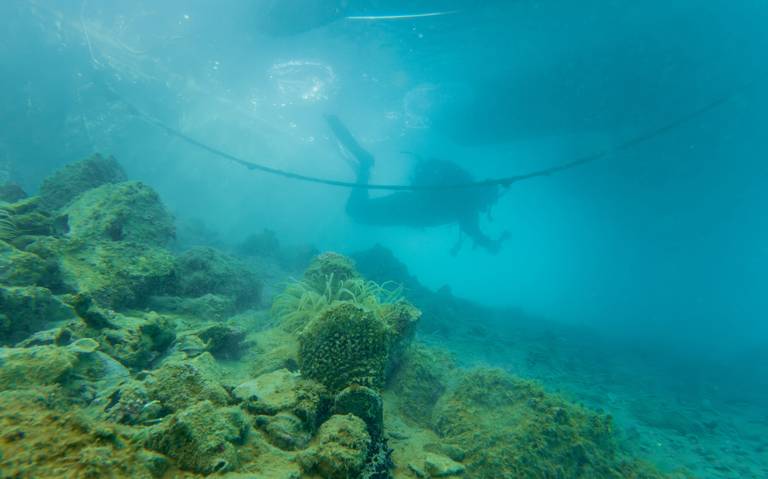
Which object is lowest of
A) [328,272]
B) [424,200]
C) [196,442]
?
[196,442]

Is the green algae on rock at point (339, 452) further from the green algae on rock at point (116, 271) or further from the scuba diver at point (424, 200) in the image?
the scuba diver at point (424, 200)

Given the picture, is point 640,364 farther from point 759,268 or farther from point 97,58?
point 759,268

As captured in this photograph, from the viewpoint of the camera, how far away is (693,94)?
45.2 ft

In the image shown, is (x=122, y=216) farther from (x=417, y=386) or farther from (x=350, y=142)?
(x=350, y=142)

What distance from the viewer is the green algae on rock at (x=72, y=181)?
7.49 metres

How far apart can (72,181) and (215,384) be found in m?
8.73

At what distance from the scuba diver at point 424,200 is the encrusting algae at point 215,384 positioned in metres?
13.4

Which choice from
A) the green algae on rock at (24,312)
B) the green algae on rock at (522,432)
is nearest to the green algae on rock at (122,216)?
the green algae on rock at (24,312)

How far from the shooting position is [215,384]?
214cm

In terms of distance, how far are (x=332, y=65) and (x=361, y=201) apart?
24.4 ft

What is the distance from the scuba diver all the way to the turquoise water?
123mm

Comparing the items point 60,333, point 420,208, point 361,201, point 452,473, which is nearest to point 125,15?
point 361,201

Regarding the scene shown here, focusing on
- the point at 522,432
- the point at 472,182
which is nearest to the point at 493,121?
the point at 472,182

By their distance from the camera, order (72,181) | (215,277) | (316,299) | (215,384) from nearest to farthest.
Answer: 1. (215,384)
2. (316,299)
3. (215,277)
4. (72,181)
